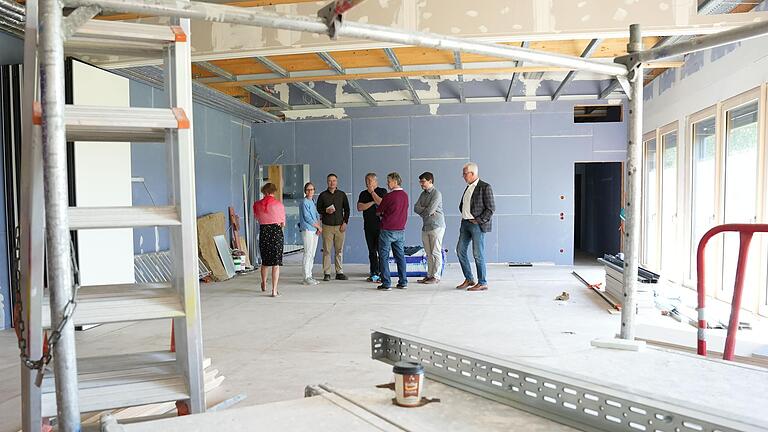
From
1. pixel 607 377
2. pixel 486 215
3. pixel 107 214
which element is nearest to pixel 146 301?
pixel 107 214

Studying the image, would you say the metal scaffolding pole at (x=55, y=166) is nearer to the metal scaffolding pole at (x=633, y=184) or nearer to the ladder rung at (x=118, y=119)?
the ladder rung at (x=118, y=119)

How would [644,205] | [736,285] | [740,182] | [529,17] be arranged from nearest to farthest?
[736,285] → [529,17] → [740,182] → [644,205]

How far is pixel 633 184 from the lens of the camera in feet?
8.89

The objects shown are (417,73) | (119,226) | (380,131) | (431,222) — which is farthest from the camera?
(380,131)

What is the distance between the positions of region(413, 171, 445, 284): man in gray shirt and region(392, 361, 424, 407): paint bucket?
6.09 m

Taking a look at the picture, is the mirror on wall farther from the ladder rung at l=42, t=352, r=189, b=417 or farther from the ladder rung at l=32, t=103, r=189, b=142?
the ladder rung at l=32, t=103, r=189, b=142

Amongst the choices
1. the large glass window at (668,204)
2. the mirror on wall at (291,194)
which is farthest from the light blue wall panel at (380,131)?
the large glass window at (668,204)

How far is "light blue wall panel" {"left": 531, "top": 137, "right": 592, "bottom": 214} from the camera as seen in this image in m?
10.5

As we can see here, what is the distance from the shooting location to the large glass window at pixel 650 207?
959 centimetres

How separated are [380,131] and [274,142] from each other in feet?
7.23

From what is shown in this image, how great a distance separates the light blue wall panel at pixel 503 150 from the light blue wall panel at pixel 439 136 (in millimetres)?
175

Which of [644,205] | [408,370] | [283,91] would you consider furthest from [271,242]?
[644,205]

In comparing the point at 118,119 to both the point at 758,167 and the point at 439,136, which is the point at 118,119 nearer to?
the point at 758,167

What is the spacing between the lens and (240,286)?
8.25 m
